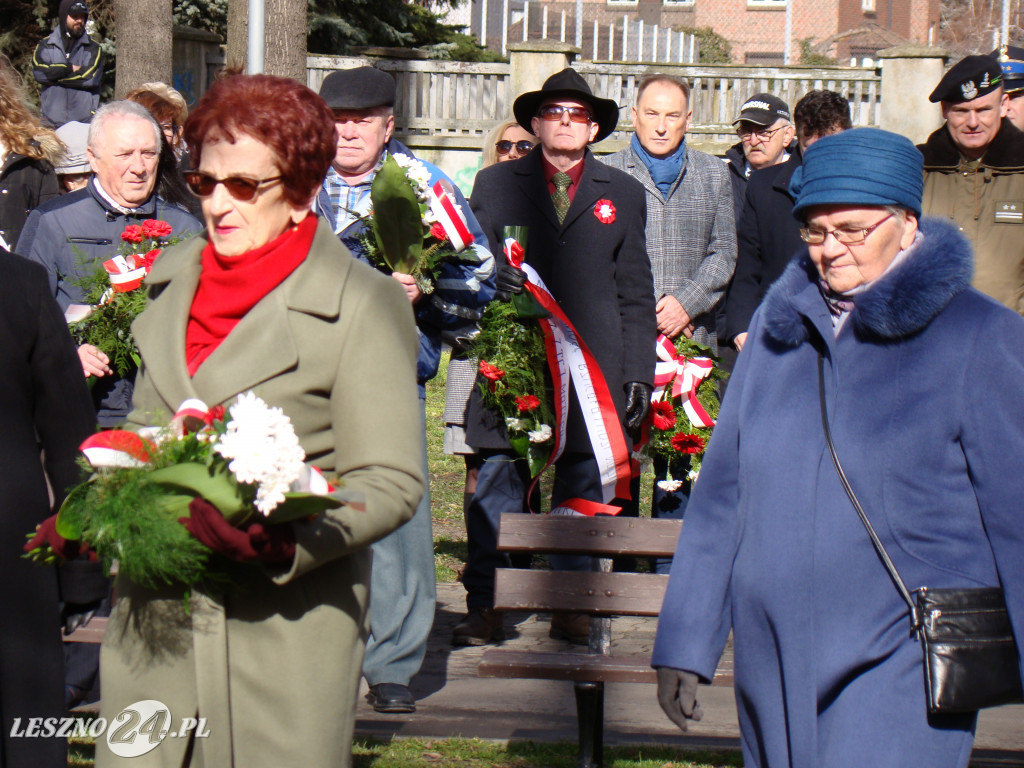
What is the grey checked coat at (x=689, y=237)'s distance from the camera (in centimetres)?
654

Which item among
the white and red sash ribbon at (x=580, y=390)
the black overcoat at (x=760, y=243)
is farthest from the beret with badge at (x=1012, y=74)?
the white and red sash ribbon at (x=580, y=390)

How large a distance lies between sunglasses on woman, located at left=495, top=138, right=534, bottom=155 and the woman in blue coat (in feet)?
14.8

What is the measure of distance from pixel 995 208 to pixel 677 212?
153 centimetres

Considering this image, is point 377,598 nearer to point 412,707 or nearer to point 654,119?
point 412,707

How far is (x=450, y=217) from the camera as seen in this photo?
188 inches

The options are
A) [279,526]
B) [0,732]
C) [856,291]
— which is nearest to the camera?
[279,526]

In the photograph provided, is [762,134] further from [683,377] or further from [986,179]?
[683,377]

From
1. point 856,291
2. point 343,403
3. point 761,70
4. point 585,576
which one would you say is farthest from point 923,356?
point 761,70

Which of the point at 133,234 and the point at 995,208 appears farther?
the point at 995,208

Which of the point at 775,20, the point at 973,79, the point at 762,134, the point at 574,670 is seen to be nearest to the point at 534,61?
the point at 762,134

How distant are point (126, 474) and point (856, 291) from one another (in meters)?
1.64

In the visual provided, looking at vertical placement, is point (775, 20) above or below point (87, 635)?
above

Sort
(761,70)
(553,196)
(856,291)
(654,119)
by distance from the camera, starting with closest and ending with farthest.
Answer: (856,291), (553,196), (654,119), (761,70)

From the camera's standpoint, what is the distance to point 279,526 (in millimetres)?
2461
